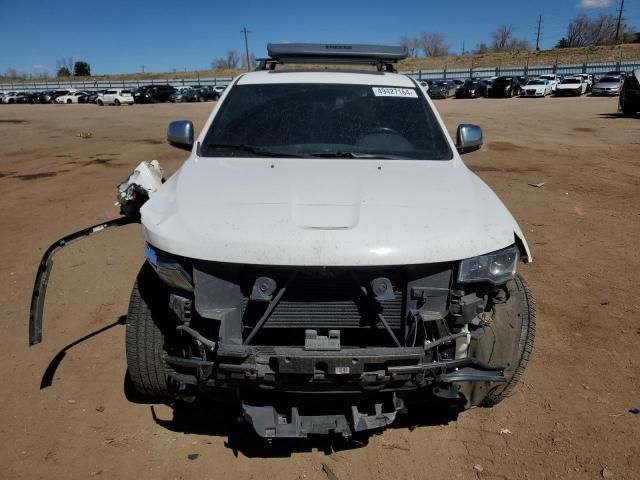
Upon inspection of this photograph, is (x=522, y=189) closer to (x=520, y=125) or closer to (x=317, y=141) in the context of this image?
(x=317, y=141)

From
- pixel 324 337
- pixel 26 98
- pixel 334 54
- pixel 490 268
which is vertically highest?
pixel 334 54

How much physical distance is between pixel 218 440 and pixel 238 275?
3.50 feet

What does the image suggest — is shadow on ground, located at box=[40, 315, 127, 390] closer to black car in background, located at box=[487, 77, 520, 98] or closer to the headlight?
the headlight

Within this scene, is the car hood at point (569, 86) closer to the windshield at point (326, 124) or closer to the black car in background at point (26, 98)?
the windshield at point (326, 124)

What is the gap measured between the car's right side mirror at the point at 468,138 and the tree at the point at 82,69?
111m

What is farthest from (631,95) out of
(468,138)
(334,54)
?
(468,138)

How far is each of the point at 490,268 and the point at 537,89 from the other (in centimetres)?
3893

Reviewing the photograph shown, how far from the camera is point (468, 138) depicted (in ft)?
12.8

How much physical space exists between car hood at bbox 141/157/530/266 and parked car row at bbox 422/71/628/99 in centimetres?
3763

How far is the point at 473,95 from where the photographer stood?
131 feet

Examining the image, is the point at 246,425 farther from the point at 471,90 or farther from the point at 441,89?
the point at 441,89

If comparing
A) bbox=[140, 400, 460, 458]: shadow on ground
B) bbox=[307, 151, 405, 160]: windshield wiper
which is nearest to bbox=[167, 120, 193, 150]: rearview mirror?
bbox=[307, 151, 405, 160]: windshield wiper

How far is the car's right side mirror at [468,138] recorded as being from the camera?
3900mm

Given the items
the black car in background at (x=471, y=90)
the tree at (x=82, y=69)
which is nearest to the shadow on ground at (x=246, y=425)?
the black car in background at (x=471, y=90)
